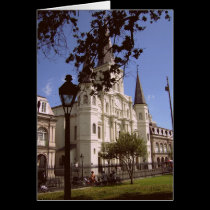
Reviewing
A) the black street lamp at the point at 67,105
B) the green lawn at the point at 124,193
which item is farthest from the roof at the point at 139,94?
the black street lamp at the point at 67,105

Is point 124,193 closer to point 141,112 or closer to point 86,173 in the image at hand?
point 86,173

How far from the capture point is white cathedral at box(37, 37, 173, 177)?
8594 mm

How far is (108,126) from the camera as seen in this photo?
12.6 metres

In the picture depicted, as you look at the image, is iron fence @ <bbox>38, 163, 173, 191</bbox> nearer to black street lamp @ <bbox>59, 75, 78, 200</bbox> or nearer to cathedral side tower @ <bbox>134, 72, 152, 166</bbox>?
cathedral side tower @ <bbox>134, 72, 152, 166</bbox>

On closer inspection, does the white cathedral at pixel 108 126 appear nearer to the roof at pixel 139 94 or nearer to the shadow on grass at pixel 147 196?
the roof at pixel 139 94

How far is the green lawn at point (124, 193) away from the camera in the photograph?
19.5 feet

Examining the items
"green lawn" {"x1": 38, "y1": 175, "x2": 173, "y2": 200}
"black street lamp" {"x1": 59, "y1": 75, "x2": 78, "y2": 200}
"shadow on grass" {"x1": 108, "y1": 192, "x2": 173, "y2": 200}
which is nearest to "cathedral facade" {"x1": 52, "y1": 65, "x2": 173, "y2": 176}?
"green lawn" {"x1": 38, "y1": 175, "x2": 173, "y2": 200}

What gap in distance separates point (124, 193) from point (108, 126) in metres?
6.49

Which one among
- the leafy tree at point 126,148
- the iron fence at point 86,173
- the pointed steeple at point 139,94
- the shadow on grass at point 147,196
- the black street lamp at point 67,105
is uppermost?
the pointed steeple at point 139,94

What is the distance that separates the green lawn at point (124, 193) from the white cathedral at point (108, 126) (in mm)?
1943

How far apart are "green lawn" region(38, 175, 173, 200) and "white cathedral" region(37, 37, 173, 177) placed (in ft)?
6.38

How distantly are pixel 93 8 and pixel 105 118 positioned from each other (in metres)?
7.76
